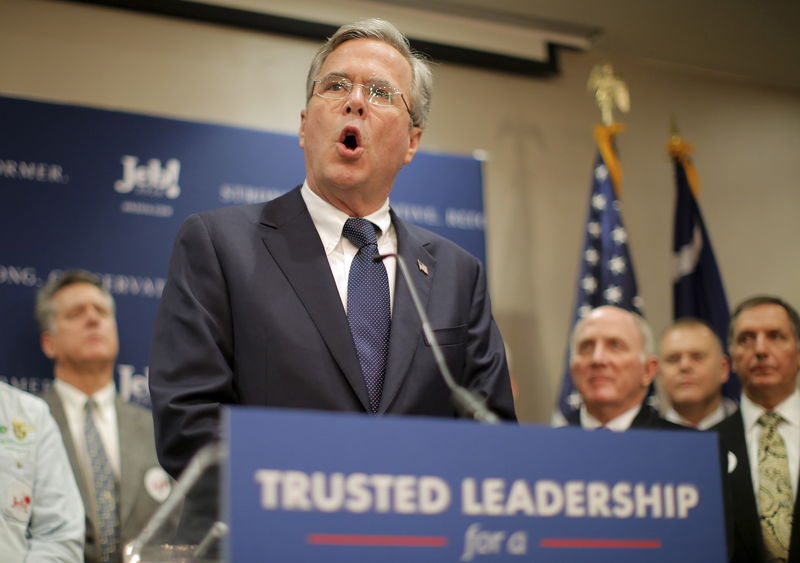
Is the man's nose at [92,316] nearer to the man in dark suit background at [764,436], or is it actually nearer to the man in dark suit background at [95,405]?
the man in dark suit background at [95,405]

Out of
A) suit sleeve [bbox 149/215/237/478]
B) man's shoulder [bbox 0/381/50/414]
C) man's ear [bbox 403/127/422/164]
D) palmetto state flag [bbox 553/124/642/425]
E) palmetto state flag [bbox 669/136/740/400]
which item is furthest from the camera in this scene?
palmetto state flag [bbox 669/136/740/400]

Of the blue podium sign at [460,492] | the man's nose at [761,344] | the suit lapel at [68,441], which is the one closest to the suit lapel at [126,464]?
the suit lapel at [68,441]

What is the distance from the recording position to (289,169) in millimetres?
4289

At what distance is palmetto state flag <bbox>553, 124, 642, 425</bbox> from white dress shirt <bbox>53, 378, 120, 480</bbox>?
6.91 ft

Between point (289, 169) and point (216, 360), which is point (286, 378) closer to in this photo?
point (216, 360)

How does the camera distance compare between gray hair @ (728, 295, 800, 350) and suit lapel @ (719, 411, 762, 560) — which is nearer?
suit lapel @ (719, 411, 762, 560)

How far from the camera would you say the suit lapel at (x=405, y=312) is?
70.4 inches

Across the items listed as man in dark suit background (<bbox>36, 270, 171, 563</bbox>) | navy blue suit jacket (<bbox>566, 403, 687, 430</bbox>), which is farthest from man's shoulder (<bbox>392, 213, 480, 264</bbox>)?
Result: man in dark suit background (<bbox>36, 270, 171, 563</bbox>)

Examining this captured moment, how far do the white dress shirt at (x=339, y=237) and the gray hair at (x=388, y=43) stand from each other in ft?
0.88

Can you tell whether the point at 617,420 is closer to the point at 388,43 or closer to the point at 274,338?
the point at 388,43

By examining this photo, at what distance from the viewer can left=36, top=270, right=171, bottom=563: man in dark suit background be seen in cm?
356

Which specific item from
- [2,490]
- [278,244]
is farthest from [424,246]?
[2,490]

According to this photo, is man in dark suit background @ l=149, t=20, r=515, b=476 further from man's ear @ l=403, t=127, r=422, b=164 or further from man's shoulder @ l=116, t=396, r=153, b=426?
man's shoulder @ l=116, t=396, r=153, b=426

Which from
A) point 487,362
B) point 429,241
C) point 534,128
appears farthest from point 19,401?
point 534,128
